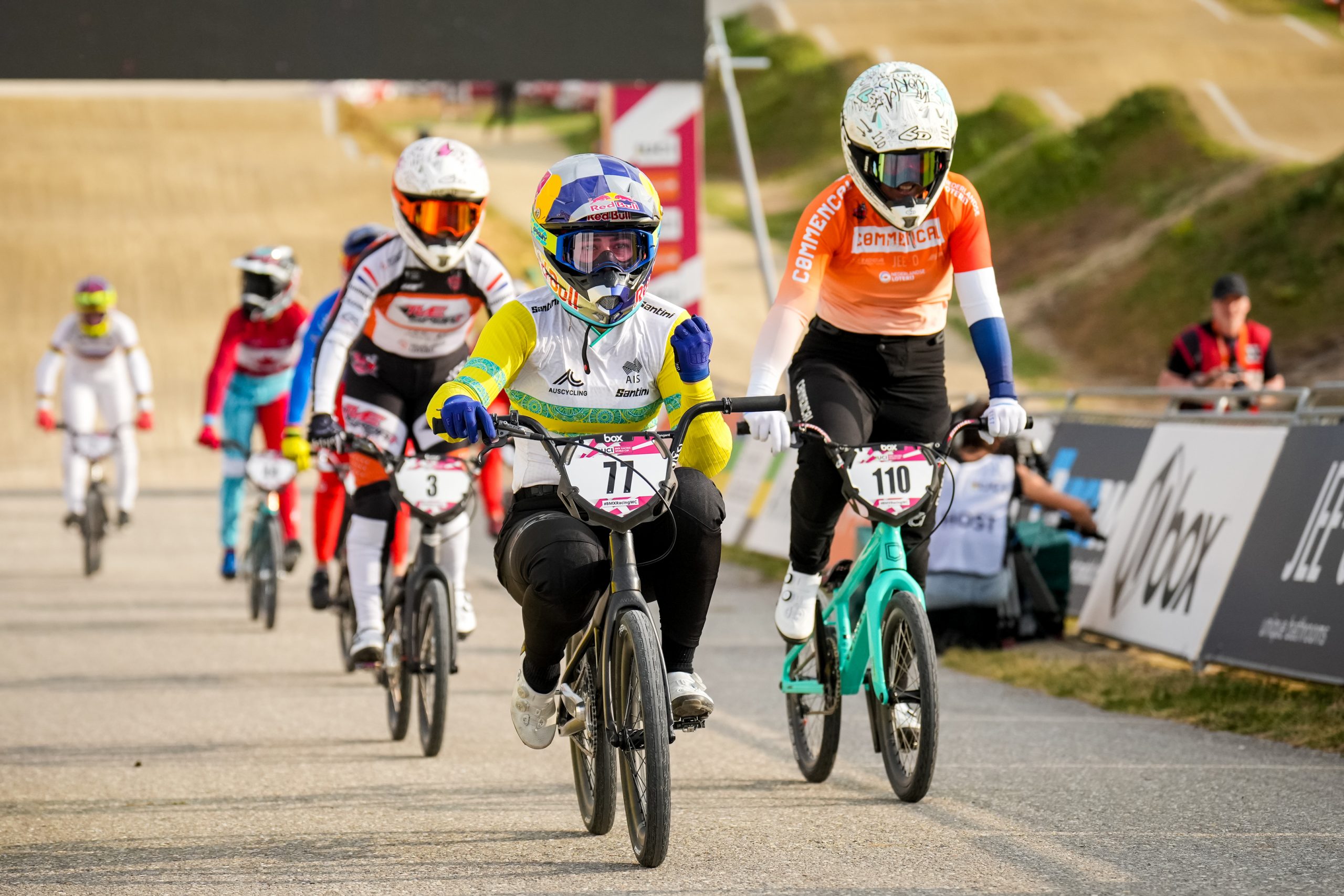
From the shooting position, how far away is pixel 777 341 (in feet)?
22.4

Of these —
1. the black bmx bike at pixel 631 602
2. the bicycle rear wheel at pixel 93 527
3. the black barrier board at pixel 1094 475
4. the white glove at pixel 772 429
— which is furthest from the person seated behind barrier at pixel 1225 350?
the bicycle rear wheel at pixel 93 527

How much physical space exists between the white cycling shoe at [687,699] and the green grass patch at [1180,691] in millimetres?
3106

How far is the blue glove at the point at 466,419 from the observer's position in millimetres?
5465

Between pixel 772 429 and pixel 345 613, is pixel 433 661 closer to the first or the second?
pixel 345 613

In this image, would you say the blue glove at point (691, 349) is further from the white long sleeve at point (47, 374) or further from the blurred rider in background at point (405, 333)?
the white long sleeve at point (47, 374)

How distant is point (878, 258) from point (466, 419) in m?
2.17

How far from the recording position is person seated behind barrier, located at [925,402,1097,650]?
10.5 meters

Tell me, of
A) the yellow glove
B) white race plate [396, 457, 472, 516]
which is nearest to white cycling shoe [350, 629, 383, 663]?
white race plate [396, 457, 472, 516]

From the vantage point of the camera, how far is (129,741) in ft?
27.4

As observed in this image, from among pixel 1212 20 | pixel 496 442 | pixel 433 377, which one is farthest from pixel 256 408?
pixel 1212 20

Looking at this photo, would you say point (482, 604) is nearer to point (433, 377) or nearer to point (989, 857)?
point (433, 377)

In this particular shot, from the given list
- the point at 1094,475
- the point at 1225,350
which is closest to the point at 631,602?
the point at 1094,475

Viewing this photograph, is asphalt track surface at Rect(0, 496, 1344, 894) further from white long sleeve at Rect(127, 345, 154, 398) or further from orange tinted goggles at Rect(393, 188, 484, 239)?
white long sleeve at Rect(127, 345, 154, 398)

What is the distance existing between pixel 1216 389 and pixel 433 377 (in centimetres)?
460
